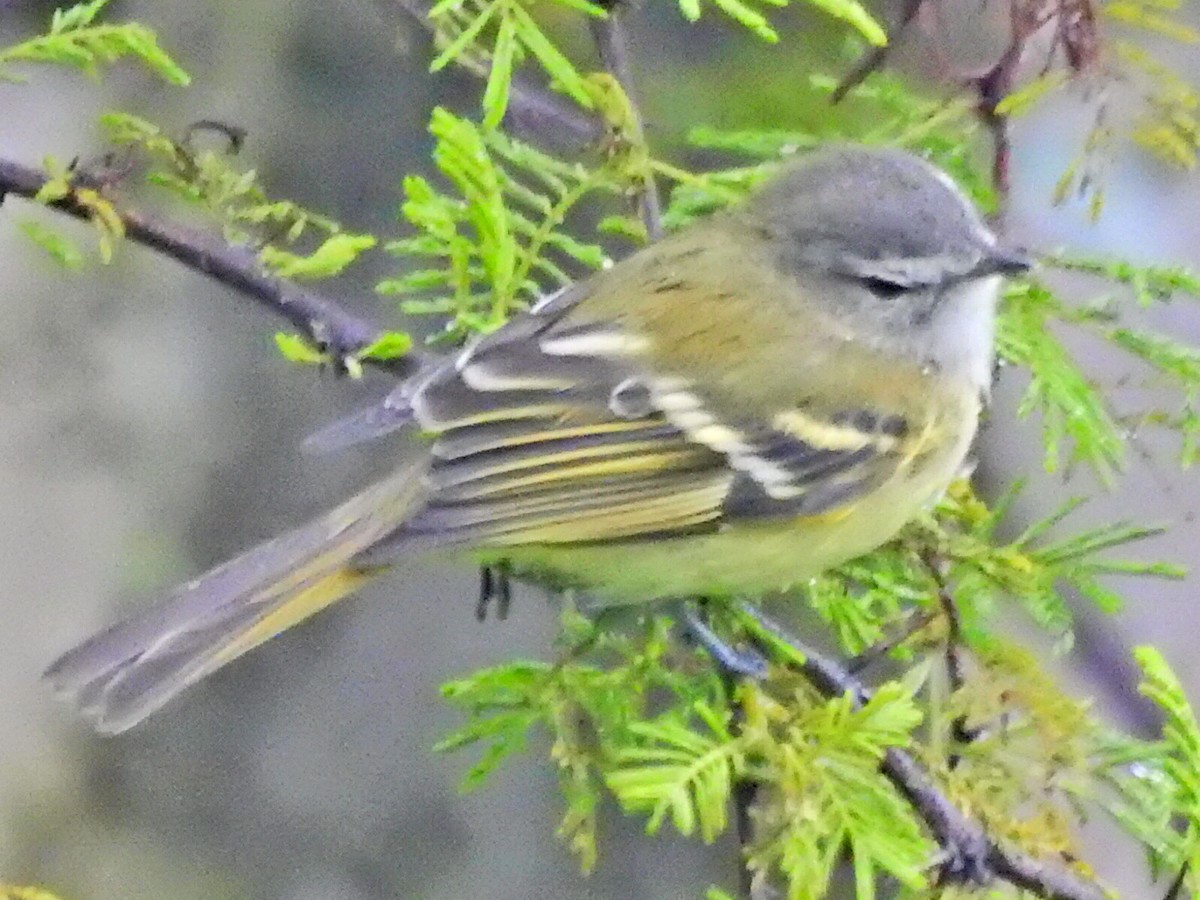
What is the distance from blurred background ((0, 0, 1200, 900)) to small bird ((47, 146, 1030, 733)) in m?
1.57

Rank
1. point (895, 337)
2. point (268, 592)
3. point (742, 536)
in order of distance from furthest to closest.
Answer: point (895, 337) → point (742, 536) → point (268, 592)

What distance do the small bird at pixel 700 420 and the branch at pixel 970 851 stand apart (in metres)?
0.43

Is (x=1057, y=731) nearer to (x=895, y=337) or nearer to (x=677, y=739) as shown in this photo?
(x=677, y=739)

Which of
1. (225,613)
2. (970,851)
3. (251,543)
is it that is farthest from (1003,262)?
(251,543)

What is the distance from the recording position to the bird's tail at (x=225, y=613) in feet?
6.54

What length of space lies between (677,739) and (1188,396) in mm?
794

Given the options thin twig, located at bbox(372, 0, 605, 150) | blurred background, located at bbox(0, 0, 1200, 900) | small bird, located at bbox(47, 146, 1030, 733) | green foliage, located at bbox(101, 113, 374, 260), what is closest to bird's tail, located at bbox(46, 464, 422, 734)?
small bird, located at bbox(47, 146, 1030, 733)

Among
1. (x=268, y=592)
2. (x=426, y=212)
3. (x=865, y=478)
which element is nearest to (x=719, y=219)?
(x=865, y=478)

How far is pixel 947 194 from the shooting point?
7.72ft

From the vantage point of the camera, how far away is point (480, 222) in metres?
2.07

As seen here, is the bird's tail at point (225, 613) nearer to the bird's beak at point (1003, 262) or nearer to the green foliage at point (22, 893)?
the green foliage at point (22, 893)

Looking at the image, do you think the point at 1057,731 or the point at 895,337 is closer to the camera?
the point at 1057,731

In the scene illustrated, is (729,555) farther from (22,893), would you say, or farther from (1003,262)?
(22,893)

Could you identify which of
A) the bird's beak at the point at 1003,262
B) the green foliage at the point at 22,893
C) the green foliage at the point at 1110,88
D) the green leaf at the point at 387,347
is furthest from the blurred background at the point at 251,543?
the green foliage at the point at 22,893
